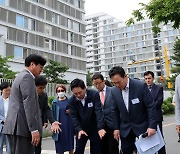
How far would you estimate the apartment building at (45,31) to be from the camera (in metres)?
36.9

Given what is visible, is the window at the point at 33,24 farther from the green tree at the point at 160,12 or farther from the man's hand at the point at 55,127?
the man's hand at the point at 55,127

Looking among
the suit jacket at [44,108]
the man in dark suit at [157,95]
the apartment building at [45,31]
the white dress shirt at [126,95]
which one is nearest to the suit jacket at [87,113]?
the white dress shirt at [126,95]

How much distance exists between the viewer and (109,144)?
188 inches

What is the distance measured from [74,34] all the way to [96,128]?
4519cm

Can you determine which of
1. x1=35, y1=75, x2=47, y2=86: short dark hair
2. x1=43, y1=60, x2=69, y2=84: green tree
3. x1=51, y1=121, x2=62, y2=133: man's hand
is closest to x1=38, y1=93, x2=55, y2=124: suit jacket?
x1=51, y1=121, x2=62, y2=133: man's hand

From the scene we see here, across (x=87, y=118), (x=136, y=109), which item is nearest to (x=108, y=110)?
(x=87, y=118)

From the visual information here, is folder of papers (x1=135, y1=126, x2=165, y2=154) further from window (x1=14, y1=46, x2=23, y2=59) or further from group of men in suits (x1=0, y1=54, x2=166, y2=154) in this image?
window (x1=14, y1=46, x2=23, y2=59)

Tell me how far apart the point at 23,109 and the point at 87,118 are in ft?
4.18

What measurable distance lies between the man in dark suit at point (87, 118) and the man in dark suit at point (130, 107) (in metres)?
0.55

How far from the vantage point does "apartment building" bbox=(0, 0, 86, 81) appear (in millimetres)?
36938

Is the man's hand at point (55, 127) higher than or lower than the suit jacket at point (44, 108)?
lower

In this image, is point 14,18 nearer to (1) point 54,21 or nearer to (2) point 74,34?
(1) point 54,21

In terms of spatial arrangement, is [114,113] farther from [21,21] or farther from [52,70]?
[21,21]

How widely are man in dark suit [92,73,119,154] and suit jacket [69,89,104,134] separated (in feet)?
1.00
